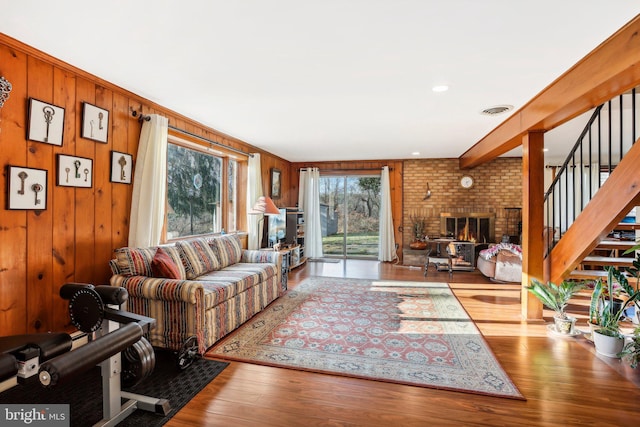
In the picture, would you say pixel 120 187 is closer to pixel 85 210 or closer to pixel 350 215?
pixel 85 210

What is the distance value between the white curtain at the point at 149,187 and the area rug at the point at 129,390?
1.26 metres

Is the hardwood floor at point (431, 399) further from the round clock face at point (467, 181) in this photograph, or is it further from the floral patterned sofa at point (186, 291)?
the round clock face at point (467, 181)

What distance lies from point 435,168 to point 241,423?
642cm

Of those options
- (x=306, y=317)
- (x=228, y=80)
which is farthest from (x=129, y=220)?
(x=306, y=317)

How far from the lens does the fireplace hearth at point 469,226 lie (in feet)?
21.7

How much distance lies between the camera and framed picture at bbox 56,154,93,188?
2.51m

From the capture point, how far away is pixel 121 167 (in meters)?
3.07

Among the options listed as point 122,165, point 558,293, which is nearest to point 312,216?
point 122,165

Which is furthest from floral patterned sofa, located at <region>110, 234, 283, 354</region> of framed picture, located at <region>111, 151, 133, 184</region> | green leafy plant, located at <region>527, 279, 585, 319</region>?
green leafy plant, located at <region>527, 279, 585, 319</region>

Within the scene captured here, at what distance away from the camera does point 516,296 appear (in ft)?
14.6

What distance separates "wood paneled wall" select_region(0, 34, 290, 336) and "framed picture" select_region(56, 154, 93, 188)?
0.04 metres

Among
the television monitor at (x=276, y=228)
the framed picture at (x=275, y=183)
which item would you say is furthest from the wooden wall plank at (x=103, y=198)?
the framed picture at (x=275, y=183)

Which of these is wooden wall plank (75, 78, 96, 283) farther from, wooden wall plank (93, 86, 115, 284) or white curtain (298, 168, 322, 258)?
white curtain (298, 168, 322, 258)

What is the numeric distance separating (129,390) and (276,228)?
385cm
